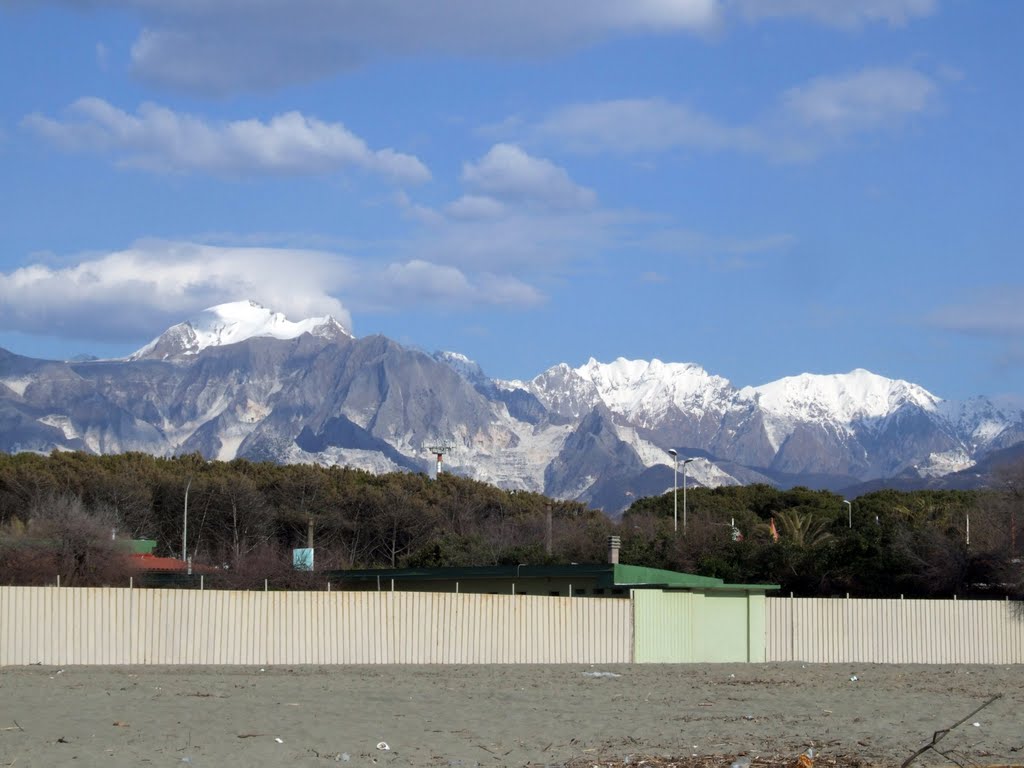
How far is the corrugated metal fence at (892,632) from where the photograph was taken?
124ft

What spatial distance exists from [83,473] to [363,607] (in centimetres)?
5644

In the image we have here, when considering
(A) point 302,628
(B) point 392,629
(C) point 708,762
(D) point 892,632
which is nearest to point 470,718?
(C) point 708,762

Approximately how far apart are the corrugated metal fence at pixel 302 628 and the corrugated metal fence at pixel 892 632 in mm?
5510

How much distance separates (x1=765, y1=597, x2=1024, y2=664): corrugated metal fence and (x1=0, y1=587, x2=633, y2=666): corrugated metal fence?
551cm

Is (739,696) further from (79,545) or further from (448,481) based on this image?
(448,481)

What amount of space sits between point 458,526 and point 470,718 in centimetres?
7441

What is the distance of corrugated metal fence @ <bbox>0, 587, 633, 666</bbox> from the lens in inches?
1141

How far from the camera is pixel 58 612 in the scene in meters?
29.1

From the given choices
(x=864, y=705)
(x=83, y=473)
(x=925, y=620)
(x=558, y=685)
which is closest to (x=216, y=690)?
(x=558, y=685)

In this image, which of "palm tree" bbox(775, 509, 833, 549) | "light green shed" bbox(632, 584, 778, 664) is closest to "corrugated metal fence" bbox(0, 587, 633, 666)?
"light green shed" bbox(632, 584, 778, 664)

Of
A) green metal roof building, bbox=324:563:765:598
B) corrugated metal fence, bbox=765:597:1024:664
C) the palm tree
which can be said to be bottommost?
corrugated metal fence, bbox=765:597:1024:664

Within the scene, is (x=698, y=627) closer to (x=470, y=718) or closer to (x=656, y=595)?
(x=656, y=595)

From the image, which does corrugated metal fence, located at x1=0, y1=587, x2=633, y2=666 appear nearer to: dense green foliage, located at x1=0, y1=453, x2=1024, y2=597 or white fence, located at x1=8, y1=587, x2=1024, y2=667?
white fence, located at x1=8, y1=587, x2=1024, y2=667

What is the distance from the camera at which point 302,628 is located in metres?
31.2
